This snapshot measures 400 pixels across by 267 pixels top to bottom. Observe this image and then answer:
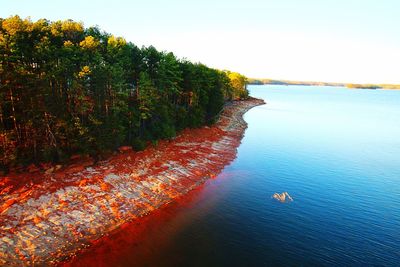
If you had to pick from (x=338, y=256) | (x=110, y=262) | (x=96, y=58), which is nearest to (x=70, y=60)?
(x=96, y=58)

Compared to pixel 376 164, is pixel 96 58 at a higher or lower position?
higher

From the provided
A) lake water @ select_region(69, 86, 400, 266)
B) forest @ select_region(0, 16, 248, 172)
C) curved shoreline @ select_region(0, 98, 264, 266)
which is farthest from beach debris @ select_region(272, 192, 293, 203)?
forest @ select_region(0, 16, 248, 172)

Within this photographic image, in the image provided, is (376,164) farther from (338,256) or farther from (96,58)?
(96,58)

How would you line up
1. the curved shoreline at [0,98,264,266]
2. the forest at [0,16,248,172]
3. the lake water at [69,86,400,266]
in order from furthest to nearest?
the forest at [0,16,248,172], the lake water at [69,86,400,266], the curved shoreline at [0,98,264,266]

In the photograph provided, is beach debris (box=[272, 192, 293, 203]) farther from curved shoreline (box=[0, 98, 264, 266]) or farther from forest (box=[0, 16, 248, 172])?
forest (box=[0, 16, 248, 172])

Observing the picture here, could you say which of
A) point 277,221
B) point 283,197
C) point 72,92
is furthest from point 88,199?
point 283,197

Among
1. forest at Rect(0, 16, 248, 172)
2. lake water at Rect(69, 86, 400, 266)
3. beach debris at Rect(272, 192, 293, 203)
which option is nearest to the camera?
lake water at Rect(69, 86, 400, 266)

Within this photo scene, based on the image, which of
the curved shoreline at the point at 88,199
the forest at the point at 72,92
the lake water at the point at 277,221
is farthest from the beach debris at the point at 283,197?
the forest at the point at 72,92
